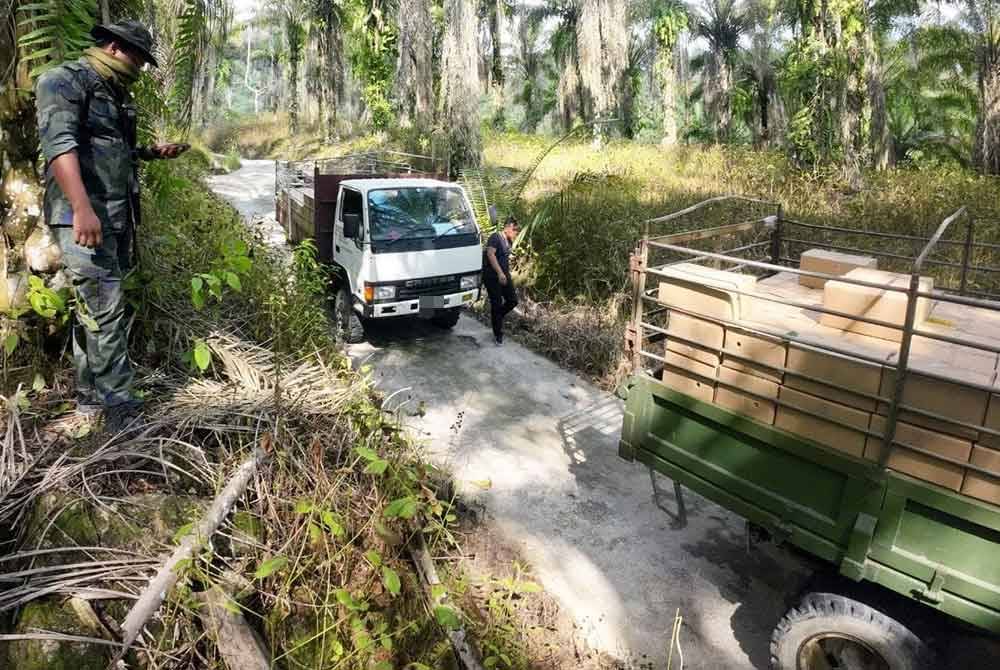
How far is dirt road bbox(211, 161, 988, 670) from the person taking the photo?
3.80 m

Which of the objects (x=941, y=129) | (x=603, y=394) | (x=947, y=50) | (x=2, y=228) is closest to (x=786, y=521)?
(x=603, y=394)

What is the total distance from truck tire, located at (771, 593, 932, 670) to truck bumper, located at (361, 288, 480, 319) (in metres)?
5.36

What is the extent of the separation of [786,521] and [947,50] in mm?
25361

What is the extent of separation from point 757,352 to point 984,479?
1.08 meters

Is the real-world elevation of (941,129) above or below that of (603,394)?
above

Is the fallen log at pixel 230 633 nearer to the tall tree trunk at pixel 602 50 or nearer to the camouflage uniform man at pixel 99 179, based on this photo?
the camouflage uniform man at pixel 99 179

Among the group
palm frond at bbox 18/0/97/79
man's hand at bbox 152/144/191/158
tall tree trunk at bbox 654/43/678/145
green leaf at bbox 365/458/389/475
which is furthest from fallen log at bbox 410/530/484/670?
tall tree trunk at bbox 654/43/678/145

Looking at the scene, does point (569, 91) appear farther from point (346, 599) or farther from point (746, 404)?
point (346, 599)

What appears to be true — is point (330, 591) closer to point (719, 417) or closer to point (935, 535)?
point (719, 417)

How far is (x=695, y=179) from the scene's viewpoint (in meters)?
12.5

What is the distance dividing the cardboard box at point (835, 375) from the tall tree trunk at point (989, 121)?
1624 cm

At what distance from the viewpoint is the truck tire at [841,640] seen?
287cm

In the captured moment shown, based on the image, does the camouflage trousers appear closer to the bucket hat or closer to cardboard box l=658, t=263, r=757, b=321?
the bucket hat

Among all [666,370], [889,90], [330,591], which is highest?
[889,90]
